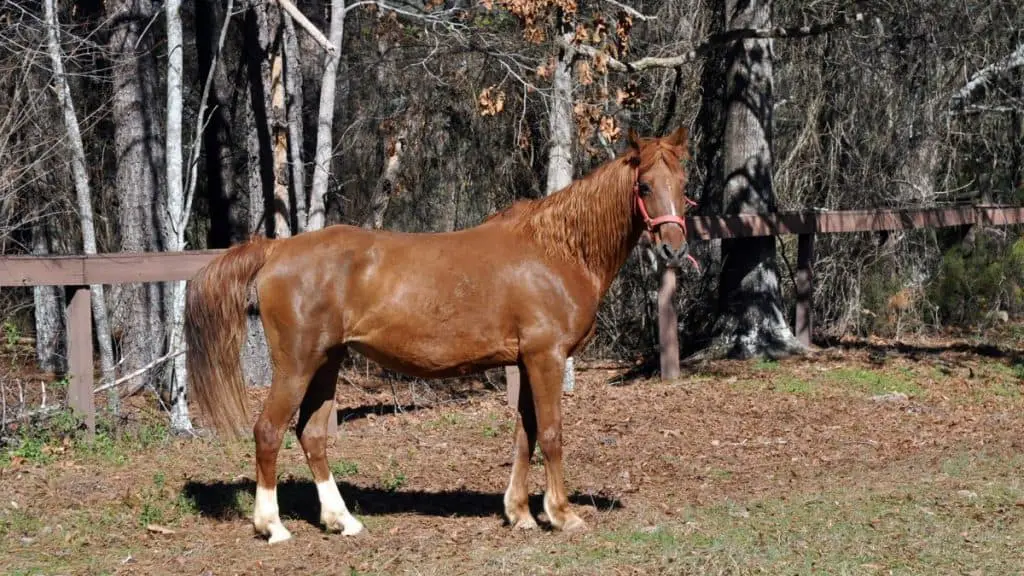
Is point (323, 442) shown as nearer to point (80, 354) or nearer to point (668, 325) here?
point (80, 354)

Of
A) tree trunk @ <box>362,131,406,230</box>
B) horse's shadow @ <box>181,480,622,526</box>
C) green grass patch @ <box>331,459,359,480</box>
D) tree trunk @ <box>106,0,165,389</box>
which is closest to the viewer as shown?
horse's shadow @ <box>181,480,622,526</box>

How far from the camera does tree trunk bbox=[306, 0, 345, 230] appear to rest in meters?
9.01

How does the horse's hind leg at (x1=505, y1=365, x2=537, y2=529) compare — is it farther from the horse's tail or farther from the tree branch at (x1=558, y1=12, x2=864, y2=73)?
the tree branch at (x1=558, y1=12, x2=864, y2=73)

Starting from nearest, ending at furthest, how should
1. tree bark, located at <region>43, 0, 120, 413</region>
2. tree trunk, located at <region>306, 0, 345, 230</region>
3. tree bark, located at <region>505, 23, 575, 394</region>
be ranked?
tree bark, located at <region>43, 0, 120, 413</region>
tree trunk, located at <region>306, 0, 345, 230</region>
tree bark, located at <region>505, 23, 575, 394</region>

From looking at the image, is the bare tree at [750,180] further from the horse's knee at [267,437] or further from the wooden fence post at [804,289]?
the horse's knee at [267,437]

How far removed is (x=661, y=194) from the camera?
592cm

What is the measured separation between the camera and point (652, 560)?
5.30 meters

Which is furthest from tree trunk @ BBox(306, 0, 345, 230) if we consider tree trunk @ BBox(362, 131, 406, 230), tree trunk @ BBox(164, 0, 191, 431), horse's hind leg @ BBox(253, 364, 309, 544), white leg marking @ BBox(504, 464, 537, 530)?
white leg marking @ BBox(504, 464, 537, 530)

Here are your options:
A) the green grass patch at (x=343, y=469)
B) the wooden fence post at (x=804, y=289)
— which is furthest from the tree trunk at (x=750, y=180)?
the green grass patch at (x=343, y=469)

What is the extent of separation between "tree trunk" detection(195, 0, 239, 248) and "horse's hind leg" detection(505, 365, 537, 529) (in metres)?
7.00

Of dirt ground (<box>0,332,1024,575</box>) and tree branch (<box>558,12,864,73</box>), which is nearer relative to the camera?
dirt ground (<box>0,332,1024,575</box>)

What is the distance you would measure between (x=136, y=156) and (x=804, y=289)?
292 inches

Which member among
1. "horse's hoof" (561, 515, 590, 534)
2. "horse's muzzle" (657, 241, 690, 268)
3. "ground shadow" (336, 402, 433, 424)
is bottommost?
"ground shadow" (336, 402, 433, 424)

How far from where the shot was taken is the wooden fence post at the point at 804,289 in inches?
476
